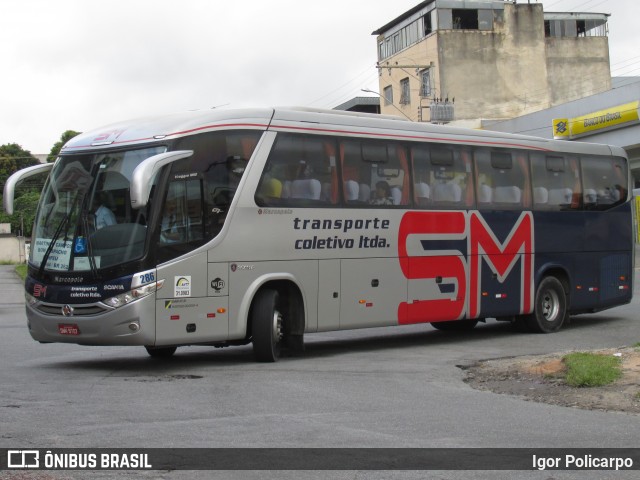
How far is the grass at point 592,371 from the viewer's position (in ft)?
37.2

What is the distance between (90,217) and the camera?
1324 centimetres

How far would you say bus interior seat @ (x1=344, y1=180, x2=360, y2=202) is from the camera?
50.9 ft

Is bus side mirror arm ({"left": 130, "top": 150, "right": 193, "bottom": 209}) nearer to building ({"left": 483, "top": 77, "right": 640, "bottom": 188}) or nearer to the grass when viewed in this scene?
the grass

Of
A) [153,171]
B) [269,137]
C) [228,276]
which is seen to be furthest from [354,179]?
[153,171]

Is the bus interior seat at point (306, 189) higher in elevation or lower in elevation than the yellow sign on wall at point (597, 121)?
lower

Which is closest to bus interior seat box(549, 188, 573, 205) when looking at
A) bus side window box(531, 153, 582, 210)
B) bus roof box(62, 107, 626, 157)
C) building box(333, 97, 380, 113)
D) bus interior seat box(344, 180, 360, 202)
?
bus side window box(531, 153, 582, 210)

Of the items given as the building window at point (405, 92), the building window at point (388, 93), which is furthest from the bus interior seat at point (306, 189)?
the building window at point (388, 93)

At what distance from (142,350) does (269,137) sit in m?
4.89

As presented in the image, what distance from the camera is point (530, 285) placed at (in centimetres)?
1894

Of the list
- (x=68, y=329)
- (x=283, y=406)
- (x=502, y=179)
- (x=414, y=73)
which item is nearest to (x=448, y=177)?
(x=502, y=179)

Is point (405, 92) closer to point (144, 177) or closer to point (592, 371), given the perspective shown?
point (144, 177)

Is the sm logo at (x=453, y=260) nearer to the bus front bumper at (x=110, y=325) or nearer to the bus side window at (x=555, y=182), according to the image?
the bus side window at (x=555, y=182)

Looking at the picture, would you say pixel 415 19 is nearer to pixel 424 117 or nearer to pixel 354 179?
pixel 424 117

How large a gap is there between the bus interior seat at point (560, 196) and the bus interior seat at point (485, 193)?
1.83m
